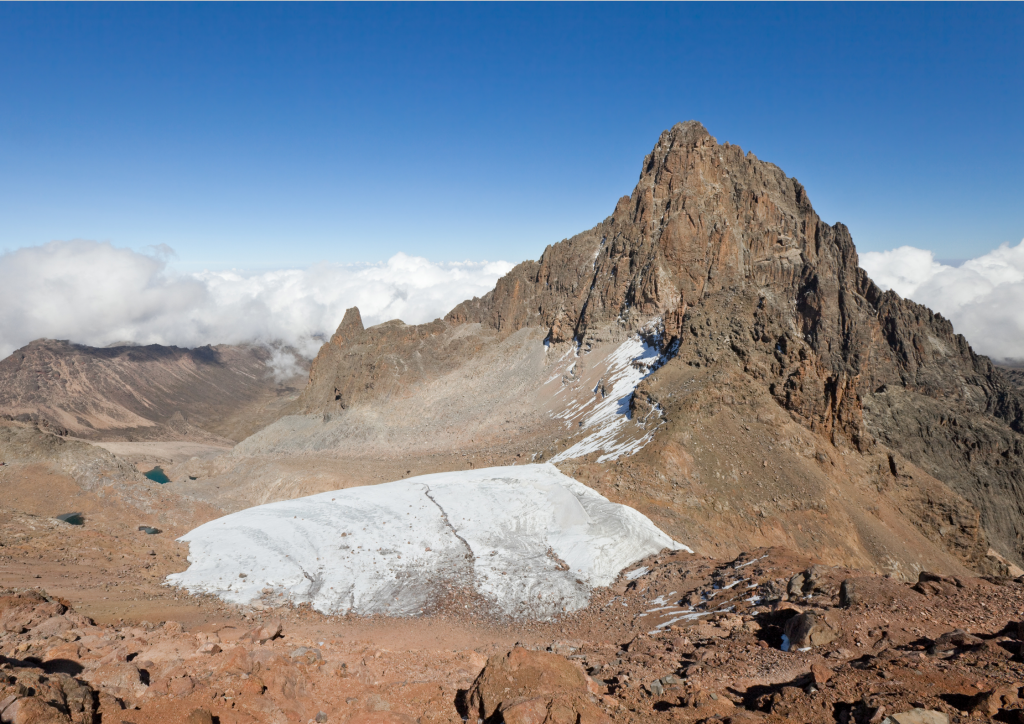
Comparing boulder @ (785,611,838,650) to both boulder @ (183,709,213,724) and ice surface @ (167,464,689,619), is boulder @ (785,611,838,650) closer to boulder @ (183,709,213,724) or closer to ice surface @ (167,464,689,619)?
ice surface @ (167,464,689,619)

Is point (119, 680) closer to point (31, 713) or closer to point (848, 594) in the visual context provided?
point (31, 713)

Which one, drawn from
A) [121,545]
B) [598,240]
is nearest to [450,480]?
[121,545]

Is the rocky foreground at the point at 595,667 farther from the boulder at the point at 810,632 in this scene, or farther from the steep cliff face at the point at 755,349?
the steep cliff face at the point at 755,349

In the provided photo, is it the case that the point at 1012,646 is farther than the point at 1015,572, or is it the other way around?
the point at 1015,572

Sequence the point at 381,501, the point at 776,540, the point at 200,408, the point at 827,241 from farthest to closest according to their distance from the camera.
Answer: the point at 200,408 < the point at 827,241 < the point at 776,540 < the point at 381,501

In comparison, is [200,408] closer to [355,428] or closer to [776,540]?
[355,428]

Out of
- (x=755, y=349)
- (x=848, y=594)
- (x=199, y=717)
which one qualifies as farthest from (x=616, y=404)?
(x=199, y=717)

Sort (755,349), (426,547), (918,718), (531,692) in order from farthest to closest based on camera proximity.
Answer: (755,349) → (426,547) → (531,692) → (918,718)
